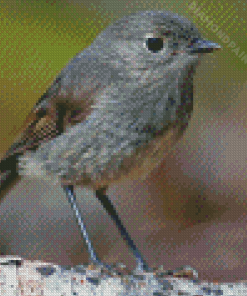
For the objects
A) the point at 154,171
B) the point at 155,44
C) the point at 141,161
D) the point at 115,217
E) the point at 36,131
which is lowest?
the point at 115,217

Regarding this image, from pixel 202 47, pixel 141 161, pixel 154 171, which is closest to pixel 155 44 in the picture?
pixel 202 47

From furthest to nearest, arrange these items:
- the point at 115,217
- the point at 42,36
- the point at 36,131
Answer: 1. the point at 115,217
2. the point at 42,36
3. the point at 36,131

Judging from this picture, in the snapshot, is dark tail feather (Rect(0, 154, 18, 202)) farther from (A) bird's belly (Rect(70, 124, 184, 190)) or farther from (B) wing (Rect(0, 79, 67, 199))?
(A) bird's belly (Rect(70, 124, 184, 190))

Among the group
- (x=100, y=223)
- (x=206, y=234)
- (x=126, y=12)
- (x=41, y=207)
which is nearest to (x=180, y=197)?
(x=206, y=234)

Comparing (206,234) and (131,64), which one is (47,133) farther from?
(206,234)

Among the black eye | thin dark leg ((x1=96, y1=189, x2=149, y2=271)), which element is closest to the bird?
the black eye

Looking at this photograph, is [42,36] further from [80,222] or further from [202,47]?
[80,222]

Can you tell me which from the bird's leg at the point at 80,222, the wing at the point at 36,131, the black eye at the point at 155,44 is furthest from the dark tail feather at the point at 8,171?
the black eye at the point at 155,44
